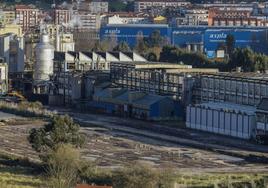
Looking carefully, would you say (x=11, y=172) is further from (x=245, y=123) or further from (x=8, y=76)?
(x=8, y=76)

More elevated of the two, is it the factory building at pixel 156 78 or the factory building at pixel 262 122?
the factory building at pixel 156 78

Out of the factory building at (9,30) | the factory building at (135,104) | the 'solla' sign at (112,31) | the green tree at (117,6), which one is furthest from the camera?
the green tree at (117,6)

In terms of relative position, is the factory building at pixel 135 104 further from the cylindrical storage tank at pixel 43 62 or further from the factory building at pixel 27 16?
the factory building at pixel 27 16

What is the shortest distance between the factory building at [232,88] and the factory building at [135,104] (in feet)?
1.85

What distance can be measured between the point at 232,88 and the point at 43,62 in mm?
7075

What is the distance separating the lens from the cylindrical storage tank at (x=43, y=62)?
74.4 feet

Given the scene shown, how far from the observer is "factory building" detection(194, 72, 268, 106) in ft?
53.2

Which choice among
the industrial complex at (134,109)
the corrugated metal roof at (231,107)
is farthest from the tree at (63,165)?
the corrugated metal roof at (231,107)

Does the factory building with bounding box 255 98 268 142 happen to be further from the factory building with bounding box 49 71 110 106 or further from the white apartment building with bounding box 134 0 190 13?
the white apartment building with bounding box 134 0 190 13

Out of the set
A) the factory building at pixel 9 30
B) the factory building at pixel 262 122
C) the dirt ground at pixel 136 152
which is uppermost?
the factory building at pixel 9 30

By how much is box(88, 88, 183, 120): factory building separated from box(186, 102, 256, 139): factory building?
1.19 m

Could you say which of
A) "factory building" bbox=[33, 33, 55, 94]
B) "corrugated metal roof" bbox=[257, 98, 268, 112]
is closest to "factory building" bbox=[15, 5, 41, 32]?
"factory building" bbox=[33, 33, 55, 94]

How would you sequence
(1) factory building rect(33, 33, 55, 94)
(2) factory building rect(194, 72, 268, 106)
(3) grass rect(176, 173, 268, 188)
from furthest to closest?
1. (1) factory building rect(33, 33, 55, 94)
2. (2) factory building rect(194, 72, 268, 106)
3. (3) grass rect(176, 173, 268, 188)

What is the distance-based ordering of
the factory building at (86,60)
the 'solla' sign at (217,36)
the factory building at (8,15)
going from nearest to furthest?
the factory building at (86,60)
the 'solla' sign at (217,36)
the factory building at (8,15)
